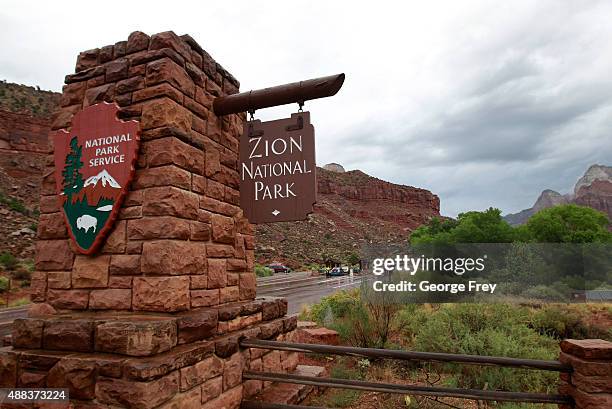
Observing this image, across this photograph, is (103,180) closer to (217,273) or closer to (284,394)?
(217,273)

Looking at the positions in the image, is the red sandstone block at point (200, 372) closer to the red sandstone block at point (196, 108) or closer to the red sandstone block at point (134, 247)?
the red sandstone block at point (134, 247)

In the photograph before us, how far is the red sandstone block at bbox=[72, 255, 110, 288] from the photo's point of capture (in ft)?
10.3

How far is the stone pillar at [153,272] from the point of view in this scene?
8.75ft

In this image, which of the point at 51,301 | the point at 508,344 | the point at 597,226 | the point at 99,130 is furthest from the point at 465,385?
the point at 597,226

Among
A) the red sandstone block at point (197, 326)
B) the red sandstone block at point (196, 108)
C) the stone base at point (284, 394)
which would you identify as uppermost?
the red sandstone block at point (196, 108)

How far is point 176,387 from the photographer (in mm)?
2762

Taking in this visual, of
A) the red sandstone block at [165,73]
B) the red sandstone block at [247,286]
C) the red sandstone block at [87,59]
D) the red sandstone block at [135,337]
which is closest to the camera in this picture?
the red sandstone block at [135,337]

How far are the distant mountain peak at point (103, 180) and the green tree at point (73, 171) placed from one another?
11 centimetres

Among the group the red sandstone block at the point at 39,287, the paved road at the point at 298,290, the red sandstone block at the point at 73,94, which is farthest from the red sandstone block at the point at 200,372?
the paved road at the point at 298,290

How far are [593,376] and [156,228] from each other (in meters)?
3.66

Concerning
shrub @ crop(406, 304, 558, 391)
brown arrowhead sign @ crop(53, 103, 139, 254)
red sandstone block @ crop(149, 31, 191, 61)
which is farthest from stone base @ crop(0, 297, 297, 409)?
shrub @ crop(406, 304, 558, 391)

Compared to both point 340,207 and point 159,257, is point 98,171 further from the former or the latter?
point 340,207

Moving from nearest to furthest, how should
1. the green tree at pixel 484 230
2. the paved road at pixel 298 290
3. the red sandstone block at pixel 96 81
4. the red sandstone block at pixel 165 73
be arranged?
the red sandstone block at pixel 165 73 → the red sandstone block at pixel 96 81 → the paved road at pixel 298 290 → the green tree at pixel 484 230

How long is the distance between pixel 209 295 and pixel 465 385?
4.02 meters
